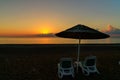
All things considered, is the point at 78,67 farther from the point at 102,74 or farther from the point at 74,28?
the point at 74,28

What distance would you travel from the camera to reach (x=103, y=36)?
10094mm

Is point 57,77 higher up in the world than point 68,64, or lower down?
lower down

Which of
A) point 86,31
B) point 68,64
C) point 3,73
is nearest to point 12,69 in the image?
point 3,73

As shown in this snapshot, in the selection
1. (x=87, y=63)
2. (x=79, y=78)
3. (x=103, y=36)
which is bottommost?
(x=79, y=78)

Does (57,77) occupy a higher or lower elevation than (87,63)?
lower

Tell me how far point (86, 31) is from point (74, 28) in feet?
1.98

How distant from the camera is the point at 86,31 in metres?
9.39

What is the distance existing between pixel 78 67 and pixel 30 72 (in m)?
2.43

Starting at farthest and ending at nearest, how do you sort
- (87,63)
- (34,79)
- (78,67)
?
(78,67)
(87,63)
(34,79)

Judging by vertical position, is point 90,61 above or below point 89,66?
above

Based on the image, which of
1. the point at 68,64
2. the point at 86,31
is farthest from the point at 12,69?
the point at 86,31

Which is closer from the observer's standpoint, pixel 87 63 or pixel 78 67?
pixel 87 63

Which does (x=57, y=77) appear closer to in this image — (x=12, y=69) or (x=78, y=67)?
(x=78, y=67)

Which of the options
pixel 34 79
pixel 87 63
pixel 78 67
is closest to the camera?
pixel 34 79
